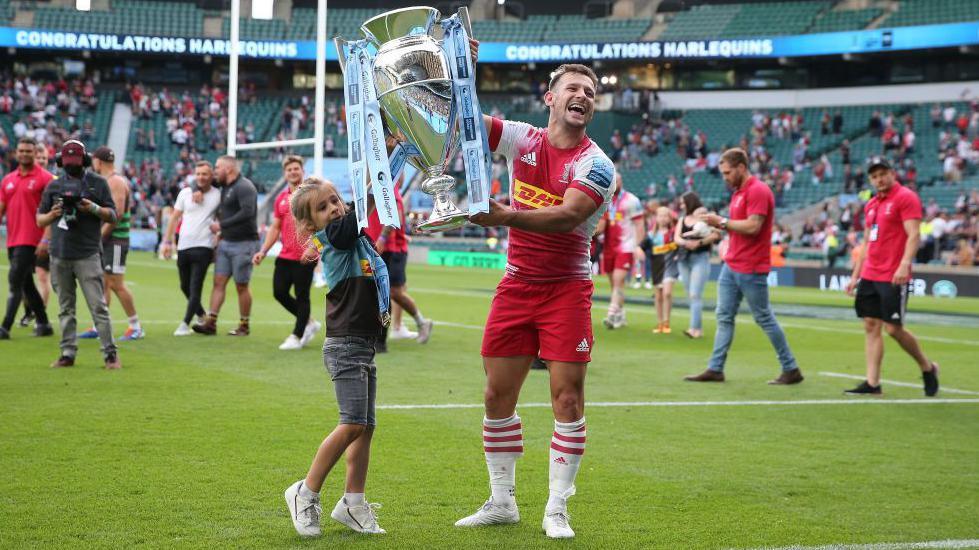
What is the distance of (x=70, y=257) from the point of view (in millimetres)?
Answer: 9867

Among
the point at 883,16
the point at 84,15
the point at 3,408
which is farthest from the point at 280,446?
the point at 84,15

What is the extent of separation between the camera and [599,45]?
53.7 meters

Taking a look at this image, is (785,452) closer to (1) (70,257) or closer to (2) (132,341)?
(1) (70,257)

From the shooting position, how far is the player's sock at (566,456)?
5328mm

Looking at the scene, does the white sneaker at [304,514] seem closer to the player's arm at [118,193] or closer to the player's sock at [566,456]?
the player's sock at [566,456]

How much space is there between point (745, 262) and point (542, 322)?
17.9 ft

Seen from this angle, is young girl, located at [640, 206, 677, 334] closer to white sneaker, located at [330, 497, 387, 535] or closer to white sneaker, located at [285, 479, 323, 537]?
white sneaker, located at [330, 497, 387, 535]

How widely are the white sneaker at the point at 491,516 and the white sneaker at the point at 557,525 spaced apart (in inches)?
9.2

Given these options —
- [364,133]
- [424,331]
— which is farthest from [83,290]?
[364,133]

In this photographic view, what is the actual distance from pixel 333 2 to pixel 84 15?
40.8 feet

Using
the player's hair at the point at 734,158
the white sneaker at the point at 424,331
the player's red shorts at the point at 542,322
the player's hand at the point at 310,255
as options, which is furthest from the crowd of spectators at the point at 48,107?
the player's red shorts at the point at 542,322

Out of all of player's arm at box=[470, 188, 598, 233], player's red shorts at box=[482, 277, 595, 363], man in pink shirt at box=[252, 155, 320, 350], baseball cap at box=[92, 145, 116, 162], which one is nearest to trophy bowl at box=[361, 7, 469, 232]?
player's arm at box=[470, 188, 598, 233]

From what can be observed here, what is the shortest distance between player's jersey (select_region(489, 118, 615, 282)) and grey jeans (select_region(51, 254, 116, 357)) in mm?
5578

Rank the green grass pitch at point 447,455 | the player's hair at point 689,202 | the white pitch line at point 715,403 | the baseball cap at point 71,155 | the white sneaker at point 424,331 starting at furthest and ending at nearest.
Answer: the player's hair at point 689,202 < the white sneaker at point 424,331 < the baseball cap at point 71,155 < the white pitch line at point 715,403 < the green grass pitch at point 447,455
